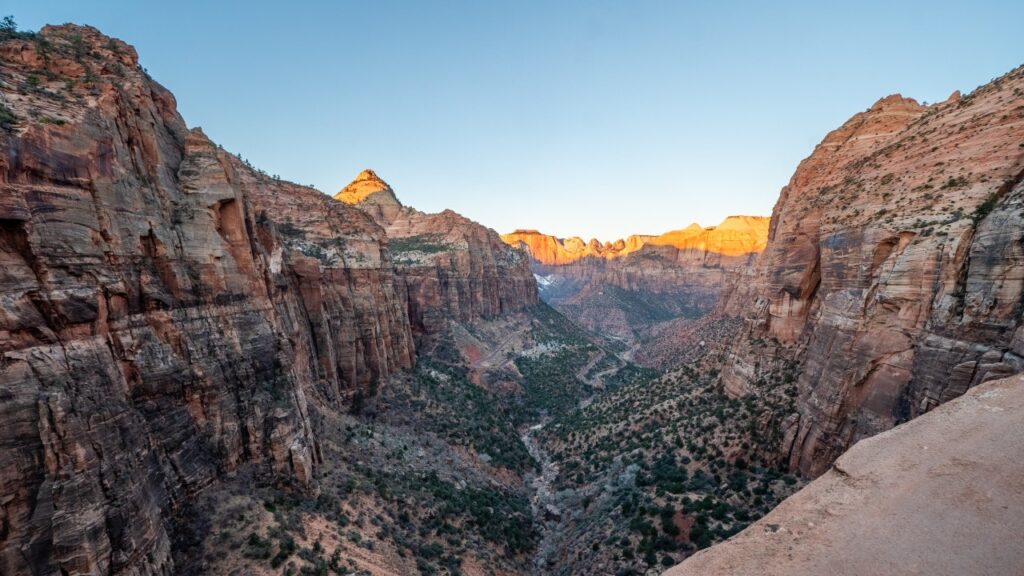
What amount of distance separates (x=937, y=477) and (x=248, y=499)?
25.2 m

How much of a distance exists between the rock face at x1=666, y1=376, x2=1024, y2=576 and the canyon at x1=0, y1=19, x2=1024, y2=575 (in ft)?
0.21

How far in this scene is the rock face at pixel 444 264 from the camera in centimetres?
6262

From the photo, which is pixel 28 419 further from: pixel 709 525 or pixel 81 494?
pixel 709 525

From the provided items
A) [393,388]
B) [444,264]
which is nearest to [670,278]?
[444,264]

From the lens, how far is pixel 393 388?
41.2 metres

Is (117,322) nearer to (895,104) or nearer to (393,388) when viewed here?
(393,388)

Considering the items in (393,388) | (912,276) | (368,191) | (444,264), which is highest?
(368,191)

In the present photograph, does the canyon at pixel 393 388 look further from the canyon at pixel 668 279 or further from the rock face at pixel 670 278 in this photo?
the rock face at pixel 670 278

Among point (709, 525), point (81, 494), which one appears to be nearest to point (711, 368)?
point (709, 525)

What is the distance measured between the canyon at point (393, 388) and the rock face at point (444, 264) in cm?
1983

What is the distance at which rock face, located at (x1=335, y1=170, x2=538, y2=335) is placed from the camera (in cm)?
6262

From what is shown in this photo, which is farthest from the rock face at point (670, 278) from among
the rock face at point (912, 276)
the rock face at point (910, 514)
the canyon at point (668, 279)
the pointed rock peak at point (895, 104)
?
the rock face at point (910, 514)

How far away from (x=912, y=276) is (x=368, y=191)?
88876mm

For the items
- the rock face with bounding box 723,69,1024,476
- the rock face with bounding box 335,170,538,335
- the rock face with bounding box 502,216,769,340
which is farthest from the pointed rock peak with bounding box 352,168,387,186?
the rock face with bounding box 723,69,1024,476
